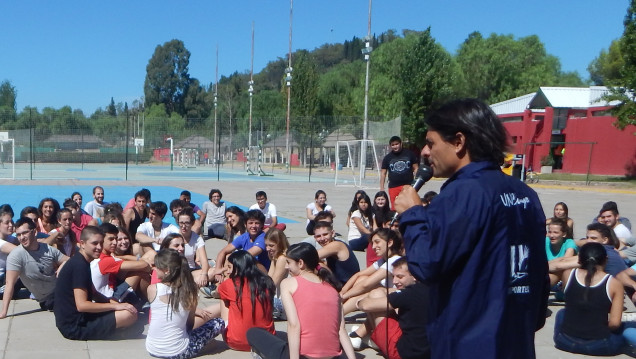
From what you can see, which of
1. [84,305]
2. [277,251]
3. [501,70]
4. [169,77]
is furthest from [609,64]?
[169,77]

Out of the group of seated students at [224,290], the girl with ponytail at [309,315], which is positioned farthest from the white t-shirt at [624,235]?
the girl with ponytail at [309,315]

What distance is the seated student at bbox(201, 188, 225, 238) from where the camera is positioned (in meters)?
11.8

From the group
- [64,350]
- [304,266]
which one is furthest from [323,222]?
[64,350]

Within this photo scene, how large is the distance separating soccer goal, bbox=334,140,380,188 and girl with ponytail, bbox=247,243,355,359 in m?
23.4

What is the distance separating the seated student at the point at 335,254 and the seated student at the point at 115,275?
1.83 meters

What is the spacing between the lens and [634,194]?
2773cm

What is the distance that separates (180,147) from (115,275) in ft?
147

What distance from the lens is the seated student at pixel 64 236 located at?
7.42 m

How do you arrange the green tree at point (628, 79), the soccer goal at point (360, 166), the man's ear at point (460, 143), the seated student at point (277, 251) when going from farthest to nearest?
the green tree at point (628, 79)
the soccer goal at point (360, 166)
the seated student at point (277, 251)
the man's ear at point (460, 143)

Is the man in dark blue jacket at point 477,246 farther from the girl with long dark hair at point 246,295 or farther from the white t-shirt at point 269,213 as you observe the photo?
the white t-shirt at point 269,213

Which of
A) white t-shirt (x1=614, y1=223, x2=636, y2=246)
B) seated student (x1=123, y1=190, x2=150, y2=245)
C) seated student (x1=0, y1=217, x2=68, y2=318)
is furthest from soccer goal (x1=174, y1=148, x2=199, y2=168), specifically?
white t-shirt (x1=614, y1=223, x2=636, y2=246)

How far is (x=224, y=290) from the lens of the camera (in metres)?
5.41

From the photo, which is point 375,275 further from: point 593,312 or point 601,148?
point 601,148

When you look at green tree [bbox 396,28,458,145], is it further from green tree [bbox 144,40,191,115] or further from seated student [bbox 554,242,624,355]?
green tree [bbox 144,40,191,115]
